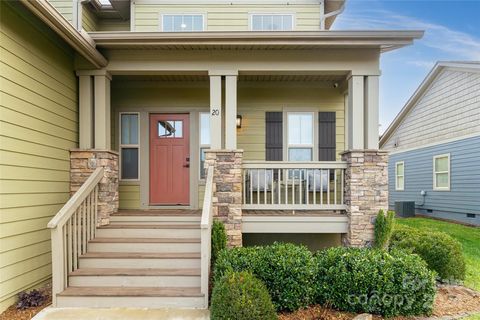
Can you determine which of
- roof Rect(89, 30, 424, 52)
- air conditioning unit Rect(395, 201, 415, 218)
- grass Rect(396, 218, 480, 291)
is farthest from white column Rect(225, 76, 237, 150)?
air conditioning unit Rect(395, 201, 415, 218)

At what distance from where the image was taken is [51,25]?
4.21 meters

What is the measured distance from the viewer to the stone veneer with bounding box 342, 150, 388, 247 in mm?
5359

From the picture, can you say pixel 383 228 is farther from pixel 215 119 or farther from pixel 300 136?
pixel 215 119

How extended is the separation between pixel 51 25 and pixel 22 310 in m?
3.52

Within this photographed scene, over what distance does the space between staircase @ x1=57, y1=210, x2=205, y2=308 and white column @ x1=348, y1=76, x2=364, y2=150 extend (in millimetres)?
2932

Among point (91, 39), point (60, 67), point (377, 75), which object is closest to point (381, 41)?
point (377, 75)

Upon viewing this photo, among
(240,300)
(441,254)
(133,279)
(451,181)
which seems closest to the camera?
(240,300)

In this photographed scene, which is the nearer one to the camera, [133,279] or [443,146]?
[133,279]

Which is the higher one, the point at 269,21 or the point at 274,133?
the point at 269,21

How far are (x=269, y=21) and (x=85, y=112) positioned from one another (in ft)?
14.7

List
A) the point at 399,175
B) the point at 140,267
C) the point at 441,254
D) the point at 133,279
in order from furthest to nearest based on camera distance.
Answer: the point at 399,175 → the point at 441,254 → the point at 140,267 → the point at 133,279

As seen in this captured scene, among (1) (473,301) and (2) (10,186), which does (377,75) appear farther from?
(2) (10,186)

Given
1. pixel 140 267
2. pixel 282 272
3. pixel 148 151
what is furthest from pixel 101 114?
Result: pixel 282 272

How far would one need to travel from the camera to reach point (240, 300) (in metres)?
3.24
